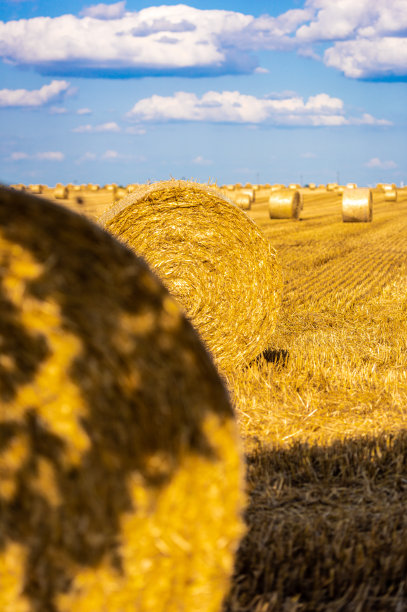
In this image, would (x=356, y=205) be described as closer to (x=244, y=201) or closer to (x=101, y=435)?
(x=244, y=201)

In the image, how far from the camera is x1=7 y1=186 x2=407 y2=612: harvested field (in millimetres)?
3498

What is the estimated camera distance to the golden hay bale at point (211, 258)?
7.20 metres

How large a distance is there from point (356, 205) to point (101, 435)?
2553 centimetres

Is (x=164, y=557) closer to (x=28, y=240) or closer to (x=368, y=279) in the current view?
(x=28, y=240)

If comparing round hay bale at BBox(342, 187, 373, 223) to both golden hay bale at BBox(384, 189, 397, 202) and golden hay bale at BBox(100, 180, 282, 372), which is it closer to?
golden hay bale at BBox(384, 189, 397, 202)

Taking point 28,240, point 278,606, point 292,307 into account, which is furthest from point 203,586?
point 292,307

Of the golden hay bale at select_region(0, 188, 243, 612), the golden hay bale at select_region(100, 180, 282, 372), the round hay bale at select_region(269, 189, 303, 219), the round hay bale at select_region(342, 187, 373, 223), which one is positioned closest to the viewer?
the golden hay bale at select_region(0, 188, 243, 612)

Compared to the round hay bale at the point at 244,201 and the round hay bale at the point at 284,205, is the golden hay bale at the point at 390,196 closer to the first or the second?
the round hay bale at the point at 244,201

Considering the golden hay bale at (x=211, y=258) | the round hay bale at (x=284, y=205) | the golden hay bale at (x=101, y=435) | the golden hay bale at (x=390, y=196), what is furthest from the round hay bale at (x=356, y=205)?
the golden hay bale at (x=101, y=435)

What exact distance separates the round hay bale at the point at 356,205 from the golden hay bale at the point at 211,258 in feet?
66.8

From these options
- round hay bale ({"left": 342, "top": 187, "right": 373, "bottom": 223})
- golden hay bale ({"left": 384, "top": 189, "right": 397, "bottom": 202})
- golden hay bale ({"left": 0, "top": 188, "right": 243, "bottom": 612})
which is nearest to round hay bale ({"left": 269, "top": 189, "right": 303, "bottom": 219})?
round hay bale ({"left": 342, "top": 187, "right": 373, "bottom": 223})

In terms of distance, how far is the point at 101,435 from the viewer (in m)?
2.44

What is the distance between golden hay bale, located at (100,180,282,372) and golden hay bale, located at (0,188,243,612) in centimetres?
442

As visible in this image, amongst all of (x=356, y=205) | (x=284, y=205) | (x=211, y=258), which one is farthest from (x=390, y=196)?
(x=211, y=258)
